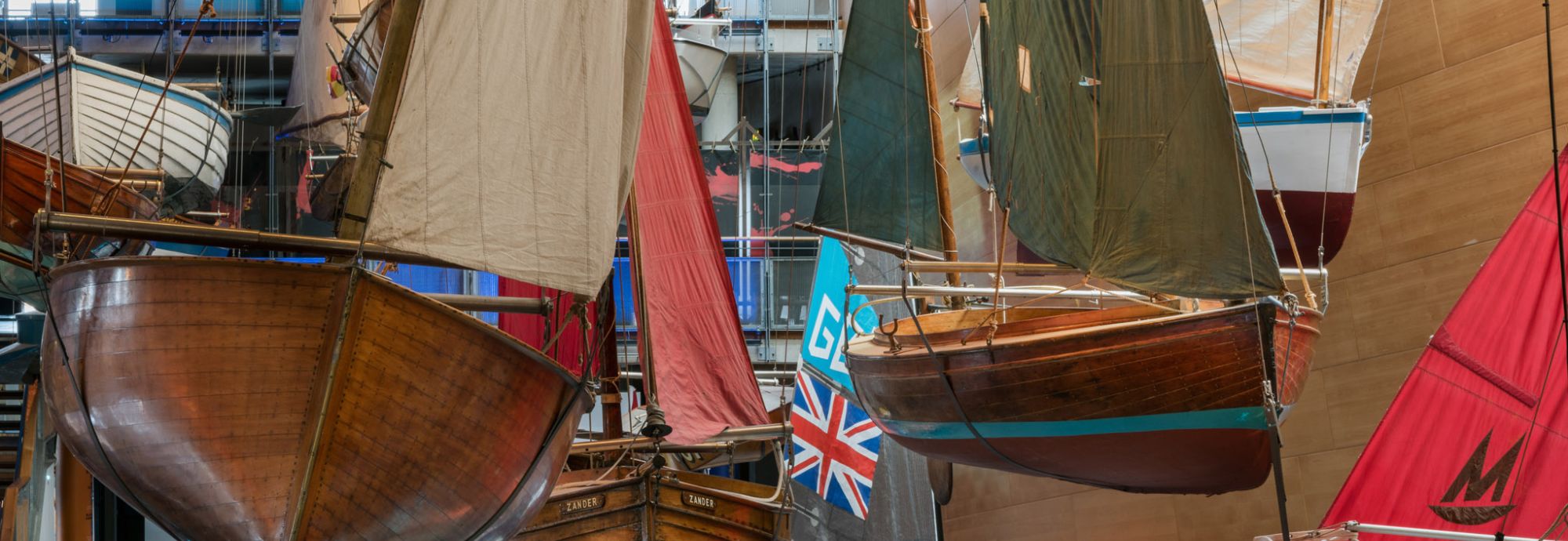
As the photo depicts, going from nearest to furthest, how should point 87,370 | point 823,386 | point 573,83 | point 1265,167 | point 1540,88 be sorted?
point 87,370 < point 573,83 < point 1540,88 < point 1265,167 < point 823,386

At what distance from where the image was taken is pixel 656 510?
22.2ft

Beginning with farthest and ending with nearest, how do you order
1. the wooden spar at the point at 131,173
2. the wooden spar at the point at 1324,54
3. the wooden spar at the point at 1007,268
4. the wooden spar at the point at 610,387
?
the wooden spar at the point at 610,387 → the wooden spar at the point at 131,173 → the wooden spar at the point at 1324,54 → the wooden spar at the point at 1007,268

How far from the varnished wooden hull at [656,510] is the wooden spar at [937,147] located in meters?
1.52

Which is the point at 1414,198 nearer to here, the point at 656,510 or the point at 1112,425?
the point at 1112,425

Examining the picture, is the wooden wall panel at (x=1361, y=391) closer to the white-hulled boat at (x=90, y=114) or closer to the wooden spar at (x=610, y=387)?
the wooden spar at (x=610, y=387)

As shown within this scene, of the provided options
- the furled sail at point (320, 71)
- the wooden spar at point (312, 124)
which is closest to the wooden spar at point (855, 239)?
the wooden spar at point (312, 124)

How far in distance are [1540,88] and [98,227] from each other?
5.68m

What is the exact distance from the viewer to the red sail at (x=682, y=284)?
717 cm

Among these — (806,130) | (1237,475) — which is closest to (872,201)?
(1237,475)

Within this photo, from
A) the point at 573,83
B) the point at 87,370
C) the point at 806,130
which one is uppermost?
the point at 806,130

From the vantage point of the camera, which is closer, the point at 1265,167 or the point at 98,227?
the point at 98,227

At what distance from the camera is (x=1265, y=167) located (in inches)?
277

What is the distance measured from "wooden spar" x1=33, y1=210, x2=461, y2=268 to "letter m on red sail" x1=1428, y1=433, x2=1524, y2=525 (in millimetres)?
3308

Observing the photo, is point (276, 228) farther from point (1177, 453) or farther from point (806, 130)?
point (1177, 453)
